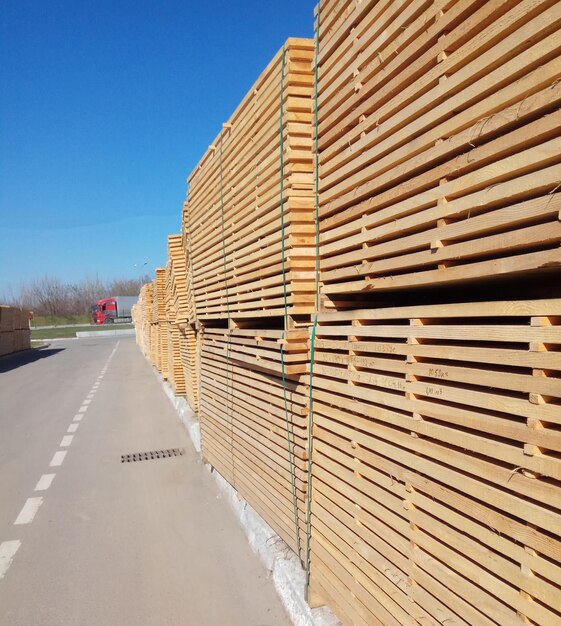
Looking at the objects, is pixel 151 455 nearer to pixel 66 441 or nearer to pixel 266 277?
pixel 66 441

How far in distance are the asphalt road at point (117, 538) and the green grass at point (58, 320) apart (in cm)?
8744

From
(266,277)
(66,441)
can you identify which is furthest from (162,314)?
(266,277)

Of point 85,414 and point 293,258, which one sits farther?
point 85,414

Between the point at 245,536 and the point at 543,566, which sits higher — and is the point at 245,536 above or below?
below

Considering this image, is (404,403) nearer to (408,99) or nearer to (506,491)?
(506,491)

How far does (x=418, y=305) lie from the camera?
3.01 metres

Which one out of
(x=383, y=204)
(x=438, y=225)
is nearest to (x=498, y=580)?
(x=438, y=225)

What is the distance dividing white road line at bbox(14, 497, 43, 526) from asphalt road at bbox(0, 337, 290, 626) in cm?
1

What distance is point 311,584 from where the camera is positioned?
3559mm

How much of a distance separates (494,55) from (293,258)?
2097 millimetres

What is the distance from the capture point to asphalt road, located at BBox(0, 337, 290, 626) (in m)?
4.13

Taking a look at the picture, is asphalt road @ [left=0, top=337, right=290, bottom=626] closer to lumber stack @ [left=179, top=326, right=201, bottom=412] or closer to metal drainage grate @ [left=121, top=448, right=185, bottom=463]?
metal drainage grate @ [left=121, top=448, right=185, bottom=463]

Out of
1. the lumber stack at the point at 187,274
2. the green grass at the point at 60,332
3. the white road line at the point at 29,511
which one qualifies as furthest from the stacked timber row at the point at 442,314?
the green grass at the point at 60,332

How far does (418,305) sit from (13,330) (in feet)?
112
